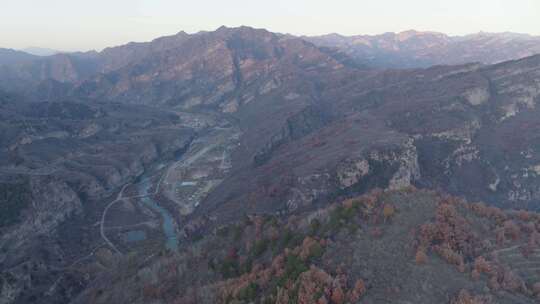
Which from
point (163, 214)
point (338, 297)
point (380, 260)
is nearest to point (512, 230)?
point (380, 260)

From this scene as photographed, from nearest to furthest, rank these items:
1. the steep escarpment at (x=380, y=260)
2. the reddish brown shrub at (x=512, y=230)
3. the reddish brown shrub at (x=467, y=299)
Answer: the reddish brown shrub at (x=467, y=299) < the steep escarpment at (x=380, y=260) < the reddish brown shrub at (x=512, y=230)

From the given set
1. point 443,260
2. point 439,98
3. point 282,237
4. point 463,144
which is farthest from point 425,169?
point 443,260

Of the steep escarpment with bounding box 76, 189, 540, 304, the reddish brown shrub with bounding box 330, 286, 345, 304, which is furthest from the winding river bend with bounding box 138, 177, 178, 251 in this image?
the reddish brown shrub with bounding box 330, 286, 345, 304

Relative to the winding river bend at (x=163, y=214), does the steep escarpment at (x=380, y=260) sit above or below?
above

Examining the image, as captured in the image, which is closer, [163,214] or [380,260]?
[380,260]

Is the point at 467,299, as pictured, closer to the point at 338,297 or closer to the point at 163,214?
the point at 338,297

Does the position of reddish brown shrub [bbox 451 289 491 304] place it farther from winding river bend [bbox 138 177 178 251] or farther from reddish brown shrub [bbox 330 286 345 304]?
winding river bend [bbox 138 177 178 251]

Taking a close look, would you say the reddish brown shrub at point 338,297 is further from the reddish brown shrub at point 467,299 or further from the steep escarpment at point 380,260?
the reddish brown shrub at point 467,299

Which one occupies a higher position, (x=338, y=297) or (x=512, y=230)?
(x=512, y=230)

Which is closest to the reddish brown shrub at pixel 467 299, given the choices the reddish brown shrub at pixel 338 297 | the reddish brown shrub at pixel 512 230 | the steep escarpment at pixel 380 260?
the steep escarpment at pixel 380 260

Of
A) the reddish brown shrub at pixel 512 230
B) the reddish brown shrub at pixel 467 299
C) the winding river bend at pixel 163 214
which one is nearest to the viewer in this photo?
the reddish brown shrub at pixel 467 299

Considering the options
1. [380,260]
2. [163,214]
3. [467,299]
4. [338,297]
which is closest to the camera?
[467,299]
